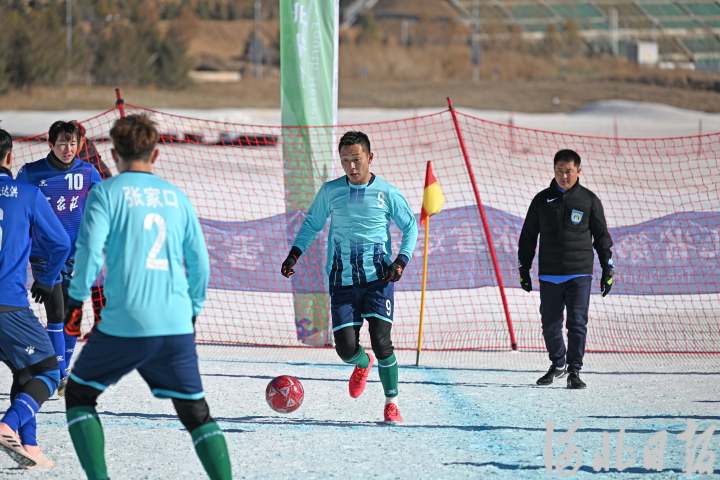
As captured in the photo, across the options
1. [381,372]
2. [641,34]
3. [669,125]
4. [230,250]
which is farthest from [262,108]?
[381,372]

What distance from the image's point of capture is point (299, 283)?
10.2 m

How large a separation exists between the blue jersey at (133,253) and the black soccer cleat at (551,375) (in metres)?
4.26

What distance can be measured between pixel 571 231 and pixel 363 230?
2.05 meters

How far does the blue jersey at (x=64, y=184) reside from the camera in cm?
761

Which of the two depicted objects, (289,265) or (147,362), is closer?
(147,362)

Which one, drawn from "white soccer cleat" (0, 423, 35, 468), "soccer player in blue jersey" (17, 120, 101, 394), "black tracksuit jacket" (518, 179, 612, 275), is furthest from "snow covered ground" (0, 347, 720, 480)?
"black tracksuit jacket" (518, 179, 612, 275)

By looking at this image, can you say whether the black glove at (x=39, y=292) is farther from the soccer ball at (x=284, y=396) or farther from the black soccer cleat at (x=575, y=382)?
the black soccer cleat at (x=575, y=382)

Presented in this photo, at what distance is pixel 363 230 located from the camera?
6953mm

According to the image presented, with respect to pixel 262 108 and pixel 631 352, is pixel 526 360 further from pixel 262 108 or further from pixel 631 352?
pixel 262 108

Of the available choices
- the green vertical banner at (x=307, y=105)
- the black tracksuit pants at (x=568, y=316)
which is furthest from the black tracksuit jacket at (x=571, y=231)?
the green vertical banner at (x=307, y=105)

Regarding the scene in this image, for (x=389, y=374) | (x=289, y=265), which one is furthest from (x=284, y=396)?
(x=289, y=265)

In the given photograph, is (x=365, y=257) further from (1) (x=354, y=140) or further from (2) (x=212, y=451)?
(2) (x=212, y=451)

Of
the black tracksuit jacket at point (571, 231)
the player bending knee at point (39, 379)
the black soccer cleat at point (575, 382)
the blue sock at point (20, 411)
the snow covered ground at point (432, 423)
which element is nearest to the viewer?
the blue sock at point (20, 411)

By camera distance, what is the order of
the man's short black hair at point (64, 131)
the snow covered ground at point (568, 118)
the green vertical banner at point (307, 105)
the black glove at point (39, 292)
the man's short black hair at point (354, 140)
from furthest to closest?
the snow covered ground at point (568, 118) → the green vertical banner at point (307, 105) → the man's short black hair at point (64, 131) → the man's short black hair at point (354, 140) → the black glove at point (39, 292)
